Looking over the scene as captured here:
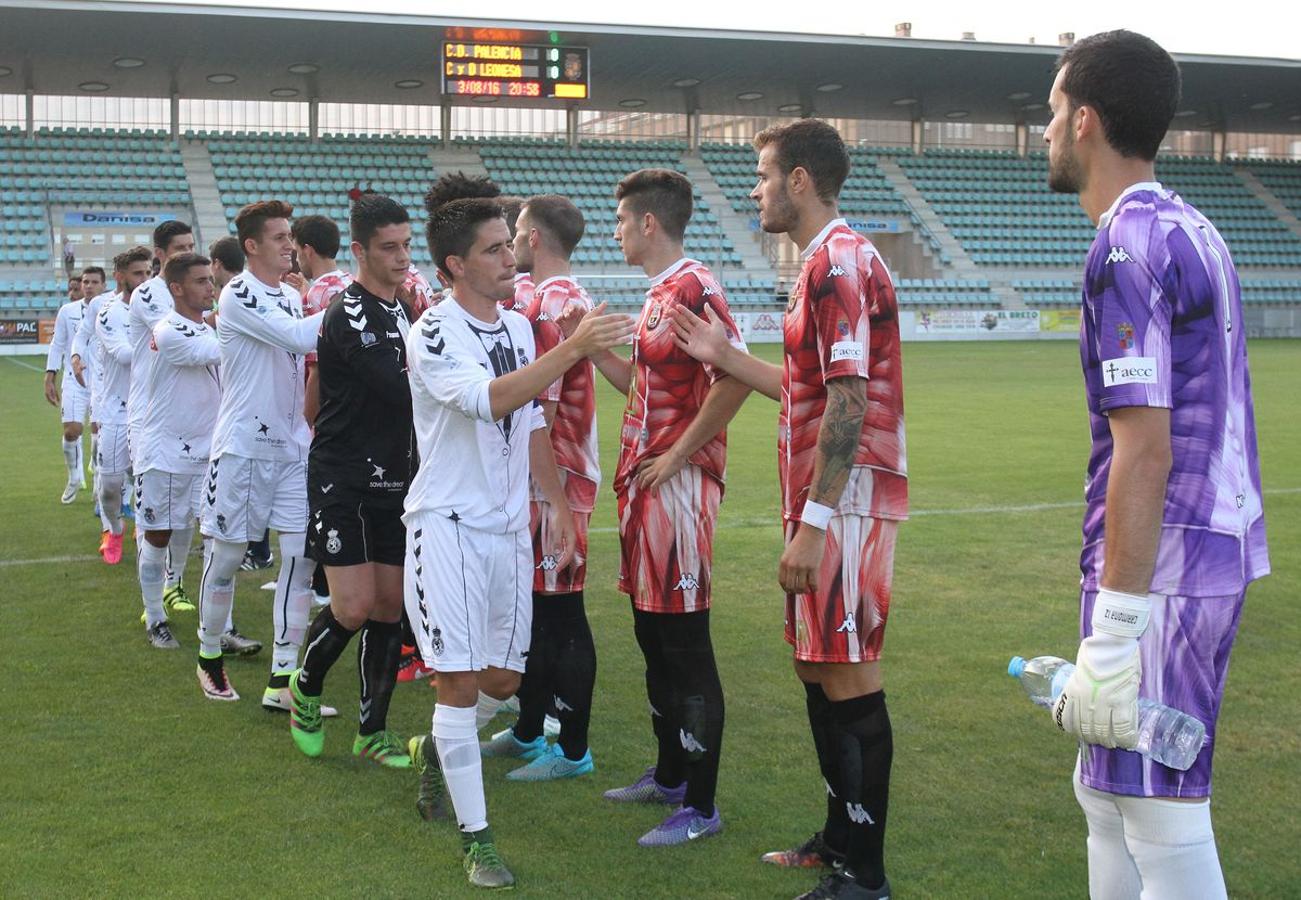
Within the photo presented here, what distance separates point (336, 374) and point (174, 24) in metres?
29.0

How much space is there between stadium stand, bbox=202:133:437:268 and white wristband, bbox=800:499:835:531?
3239 centimetres

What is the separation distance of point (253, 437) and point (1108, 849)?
14.3 ft

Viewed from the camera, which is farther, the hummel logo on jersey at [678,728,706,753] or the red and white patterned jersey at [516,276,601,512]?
the red and white patterned jersey at [516,276,601,512]

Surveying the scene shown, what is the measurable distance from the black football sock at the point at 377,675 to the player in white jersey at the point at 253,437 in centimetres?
70

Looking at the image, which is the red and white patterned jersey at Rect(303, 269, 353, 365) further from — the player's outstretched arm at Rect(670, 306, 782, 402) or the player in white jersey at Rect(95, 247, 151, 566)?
the player in white jersey at Rect(95, 247, 151, 566)

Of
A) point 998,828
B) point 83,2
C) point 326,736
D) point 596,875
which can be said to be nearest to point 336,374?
point 326,736

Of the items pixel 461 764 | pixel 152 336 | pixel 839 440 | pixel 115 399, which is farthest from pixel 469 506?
pixel 115 399

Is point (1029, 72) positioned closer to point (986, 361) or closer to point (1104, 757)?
point (986, 361)

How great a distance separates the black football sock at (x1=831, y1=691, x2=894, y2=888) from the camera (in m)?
3.68

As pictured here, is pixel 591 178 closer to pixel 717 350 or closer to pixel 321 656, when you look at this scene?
pixel 321 656

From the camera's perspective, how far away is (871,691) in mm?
3689

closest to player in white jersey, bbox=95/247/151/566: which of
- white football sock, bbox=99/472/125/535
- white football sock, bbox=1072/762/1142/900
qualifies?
white football sock, bbox=99/472/125/535

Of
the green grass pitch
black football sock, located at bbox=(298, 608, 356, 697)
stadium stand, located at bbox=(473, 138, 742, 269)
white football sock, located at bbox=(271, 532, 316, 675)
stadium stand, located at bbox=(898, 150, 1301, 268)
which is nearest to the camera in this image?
the green grass pitch

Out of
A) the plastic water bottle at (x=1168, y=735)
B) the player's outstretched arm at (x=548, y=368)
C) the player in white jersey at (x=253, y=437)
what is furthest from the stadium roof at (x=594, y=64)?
the plastic water bottle at (x=1168, y=735)
